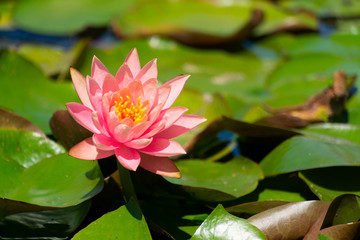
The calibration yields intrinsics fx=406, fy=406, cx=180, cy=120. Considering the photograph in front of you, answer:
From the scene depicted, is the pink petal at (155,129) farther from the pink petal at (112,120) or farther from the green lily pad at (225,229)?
the green lily pad at (225,229)

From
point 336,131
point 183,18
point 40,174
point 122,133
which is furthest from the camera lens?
point 183,18

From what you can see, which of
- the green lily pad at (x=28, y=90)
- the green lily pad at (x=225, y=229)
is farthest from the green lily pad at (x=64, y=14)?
the green lily pad at (x=225, y=229)

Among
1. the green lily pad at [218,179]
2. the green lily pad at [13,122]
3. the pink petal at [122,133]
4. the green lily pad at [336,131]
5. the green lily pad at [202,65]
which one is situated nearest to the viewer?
the pink petal at [122,133]

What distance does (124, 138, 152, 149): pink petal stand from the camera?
81cm

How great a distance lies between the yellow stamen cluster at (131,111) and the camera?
0.88 meters

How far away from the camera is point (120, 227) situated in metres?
0.87

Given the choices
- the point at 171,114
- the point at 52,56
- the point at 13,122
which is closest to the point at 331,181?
the point at 171,114

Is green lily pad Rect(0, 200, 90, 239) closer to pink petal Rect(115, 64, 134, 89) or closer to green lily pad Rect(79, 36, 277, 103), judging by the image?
pink petal Rect(115, 64, 134, 89)

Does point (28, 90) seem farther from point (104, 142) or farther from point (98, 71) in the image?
point (104, 142)

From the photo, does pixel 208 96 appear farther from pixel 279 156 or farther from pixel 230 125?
pixel 279 156

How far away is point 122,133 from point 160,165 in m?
0.12

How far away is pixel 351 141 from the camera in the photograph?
126 cm

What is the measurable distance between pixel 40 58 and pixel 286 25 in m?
1.36

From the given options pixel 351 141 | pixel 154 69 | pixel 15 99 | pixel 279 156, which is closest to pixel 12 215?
pixel 154 69
